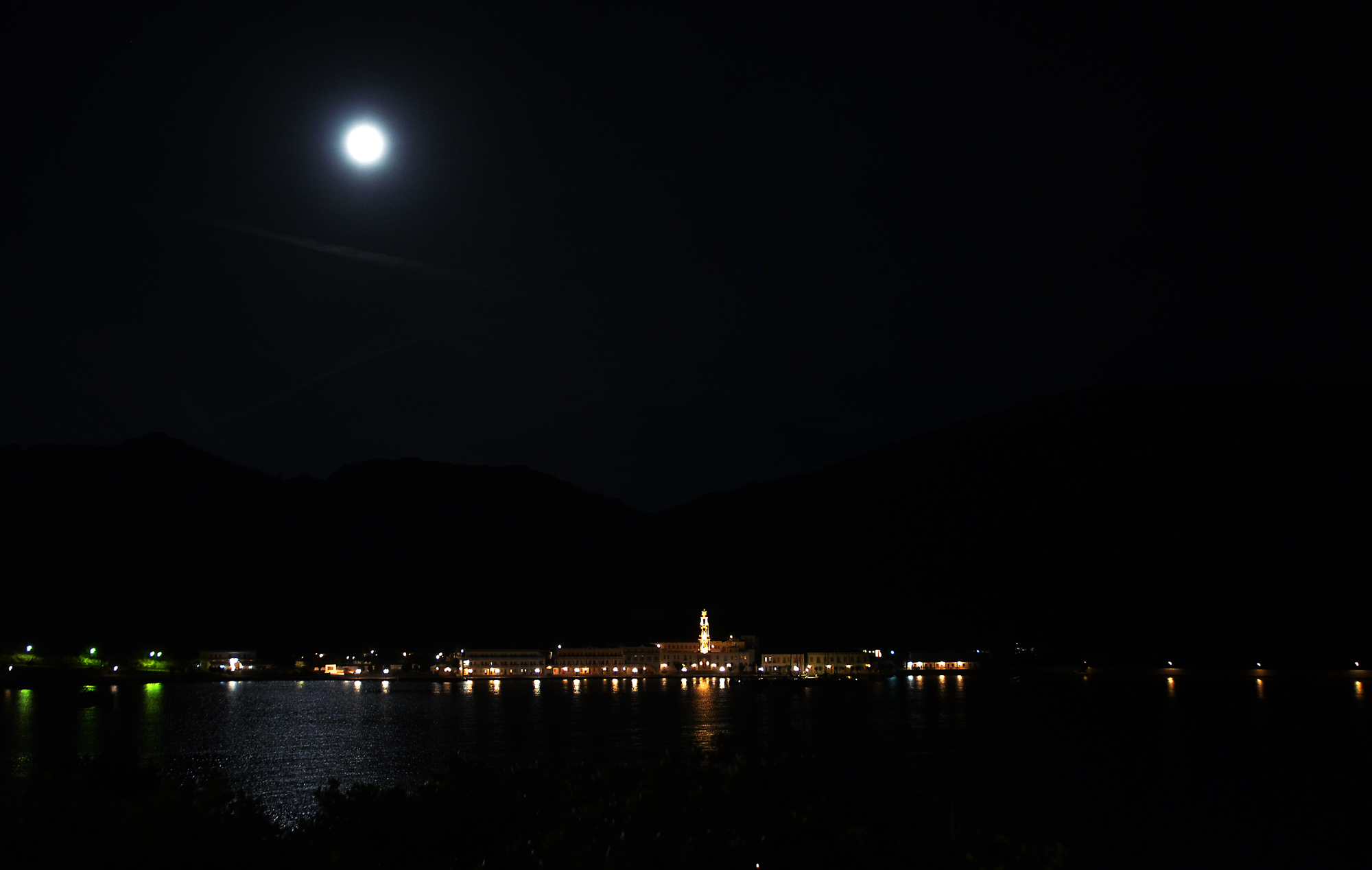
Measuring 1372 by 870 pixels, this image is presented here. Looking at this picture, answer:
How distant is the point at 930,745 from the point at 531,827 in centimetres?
2908

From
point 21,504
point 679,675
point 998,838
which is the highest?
point 21,504

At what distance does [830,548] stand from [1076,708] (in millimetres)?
120504

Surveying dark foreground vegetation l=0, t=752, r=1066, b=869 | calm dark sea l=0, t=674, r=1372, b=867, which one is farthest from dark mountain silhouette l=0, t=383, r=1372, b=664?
dark foreground vegetation l=0, t=752, r=1066, b=869

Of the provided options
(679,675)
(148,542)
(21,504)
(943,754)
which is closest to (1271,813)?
(943,754)

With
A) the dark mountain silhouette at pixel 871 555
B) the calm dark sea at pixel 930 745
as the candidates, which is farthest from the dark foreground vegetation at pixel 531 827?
the dark mountain silhouette at pixel 871 555

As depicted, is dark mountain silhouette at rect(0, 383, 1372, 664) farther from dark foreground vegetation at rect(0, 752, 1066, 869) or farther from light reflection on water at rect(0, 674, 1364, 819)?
dark foreground vegetation at rect(0, 752, 1066, 869)

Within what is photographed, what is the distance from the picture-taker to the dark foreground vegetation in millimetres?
7969

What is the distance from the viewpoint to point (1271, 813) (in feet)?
78.8

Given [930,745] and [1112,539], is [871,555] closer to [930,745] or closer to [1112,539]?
[1112,539]

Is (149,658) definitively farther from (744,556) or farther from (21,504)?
(744,556)

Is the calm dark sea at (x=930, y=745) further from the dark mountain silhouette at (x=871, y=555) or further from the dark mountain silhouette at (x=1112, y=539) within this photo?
the dark mountain silhouette at (x=871, y=555)

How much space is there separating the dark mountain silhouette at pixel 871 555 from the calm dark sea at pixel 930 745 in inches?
2122

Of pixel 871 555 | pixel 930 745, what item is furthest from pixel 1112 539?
pixel 930 745

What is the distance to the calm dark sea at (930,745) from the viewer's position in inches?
874
